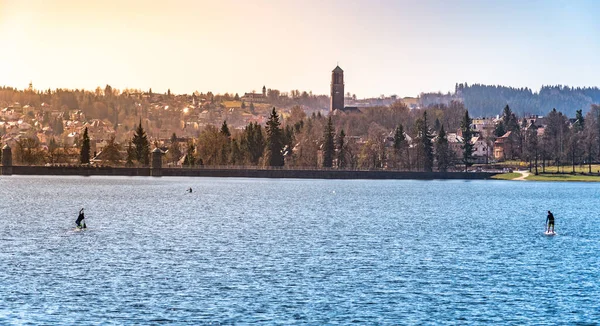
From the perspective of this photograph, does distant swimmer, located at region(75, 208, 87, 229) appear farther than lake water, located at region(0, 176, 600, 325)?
Yes

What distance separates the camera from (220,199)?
13150 centimetres

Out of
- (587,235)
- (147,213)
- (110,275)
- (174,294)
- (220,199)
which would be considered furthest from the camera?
(220,199)

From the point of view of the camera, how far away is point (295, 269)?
176 feet

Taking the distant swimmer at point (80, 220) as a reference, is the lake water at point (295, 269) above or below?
below

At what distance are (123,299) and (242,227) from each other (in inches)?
1477

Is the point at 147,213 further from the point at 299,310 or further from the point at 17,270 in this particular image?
the point at 299,310

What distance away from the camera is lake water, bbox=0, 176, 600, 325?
136 ft

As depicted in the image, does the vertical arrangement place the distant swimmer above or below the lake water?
above

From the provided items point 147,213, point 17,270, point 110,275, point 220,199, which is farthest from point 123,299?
point 220,199

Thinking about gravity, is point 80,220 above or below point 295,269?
above

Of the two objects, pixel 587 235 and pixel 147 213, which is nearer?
pixel 587 235

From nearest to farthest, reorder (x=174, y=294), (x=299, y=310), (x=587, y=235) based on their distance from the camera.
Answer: (x=299, y=310) → (x=174, y=294) → (x=587, y=235)

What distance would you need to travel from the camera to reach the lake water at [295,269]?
41.5 metres

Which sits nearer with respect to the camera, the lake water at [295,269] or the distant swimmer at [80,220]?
the lake water at [295,269]
